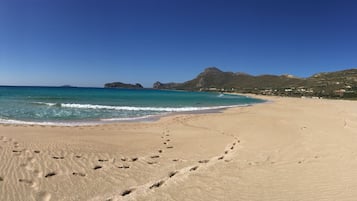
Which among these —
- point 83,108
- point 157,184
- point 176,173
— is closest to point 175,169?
point 176,173

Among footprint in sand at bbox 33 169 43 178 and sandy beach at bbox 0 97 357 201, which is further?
footprint in sand at bbox 33 169 43 178

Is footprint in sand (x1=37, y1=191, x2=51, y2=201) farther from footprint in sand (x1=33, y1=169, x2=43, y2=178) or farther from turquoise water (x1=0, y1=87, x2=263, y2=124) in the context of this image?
turquoise water (x1=0, y1=87, x2=263, y2=124)

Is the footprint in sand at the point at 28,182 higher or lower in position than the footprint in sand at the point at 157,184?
higher

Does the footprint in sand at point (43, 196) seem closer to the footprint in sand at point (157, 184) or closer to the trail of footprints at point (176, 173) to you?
the trail of footprints at point (176, 173)

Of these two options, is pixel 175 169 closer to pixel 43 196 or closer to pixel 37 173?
pixel 43 196

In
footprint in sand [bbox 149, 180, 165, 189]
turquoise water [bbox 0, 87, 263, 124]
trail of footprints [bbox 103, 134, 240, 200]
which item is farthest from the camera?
turquoise water [bbox 0, 87, 263, 124]

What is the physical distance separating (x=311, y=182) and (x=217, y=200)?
110 inches

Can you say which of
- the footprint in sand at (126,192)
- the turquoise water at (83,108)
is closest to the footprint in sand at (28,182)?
the footprint in sand at (126,192)

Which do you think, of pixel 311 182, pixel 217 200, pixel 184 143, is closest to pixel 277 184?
pixel 311 182

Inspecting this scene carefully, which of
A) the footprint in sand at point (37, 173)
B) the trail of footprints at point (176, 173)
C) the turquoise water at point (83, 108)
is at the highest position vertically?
the footprint in sand at point (37, 173)

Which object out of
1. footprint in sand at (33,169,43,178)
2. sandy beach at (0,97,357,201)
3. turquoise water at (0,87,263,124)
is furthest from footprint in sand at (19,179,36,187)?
turquoise water at (0,87,263,124)

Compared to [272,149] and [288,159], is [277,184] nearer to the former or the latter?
[288,159]

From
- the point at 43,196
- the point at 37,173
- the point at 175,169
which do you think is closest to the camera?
the point at 43,196

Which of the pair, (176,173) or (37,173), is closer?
(37,173)
